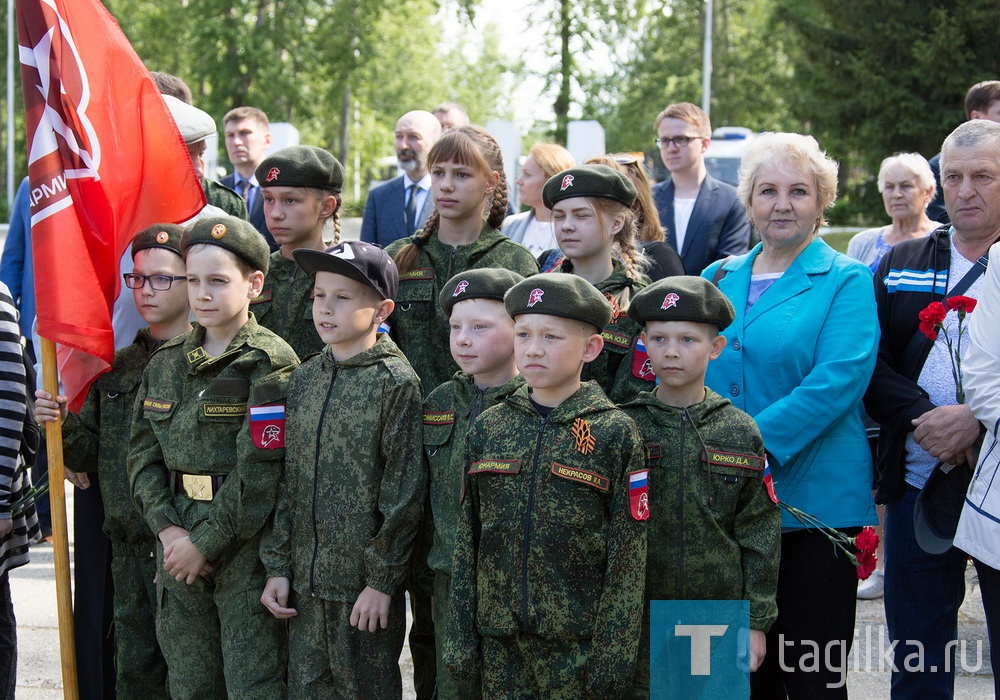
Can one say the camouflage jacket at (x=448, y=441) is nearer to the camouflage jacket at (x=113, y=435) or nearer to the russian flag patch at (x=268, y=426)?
the russian flag patch at (x=268, y=426)

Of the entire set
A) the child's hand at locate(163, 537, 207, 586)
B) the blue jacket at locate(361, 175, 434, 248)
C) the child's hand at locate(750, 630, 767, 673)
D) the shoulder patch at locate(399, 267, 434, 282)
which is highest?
the blue jacket at locate(361, 175, 434, 248)

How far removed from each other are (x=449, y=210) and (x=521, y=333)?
111cm

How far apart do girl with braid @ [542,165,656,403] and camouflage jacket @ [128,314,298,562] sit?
1170 millimetres

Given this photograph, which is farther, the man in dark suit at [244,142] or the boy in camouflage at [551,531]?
the man in dark suit at [244,142]

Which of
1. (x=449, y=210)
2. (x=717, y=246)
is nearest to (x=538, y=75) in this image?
(x=717, y=246)

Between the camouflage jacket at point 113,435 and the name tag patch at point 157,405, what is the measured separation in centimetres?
28

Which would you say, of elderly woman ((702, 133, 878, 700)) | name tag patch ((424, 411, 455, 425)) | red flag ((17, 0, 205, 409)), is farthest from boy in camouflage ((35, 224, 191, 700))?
elderly woman ((702, 133, 878, 700))

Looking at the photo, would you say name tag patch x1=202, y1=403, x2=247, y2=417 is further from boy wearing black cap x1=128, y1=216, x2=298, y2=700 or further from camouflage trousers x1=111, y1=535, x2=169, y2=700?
camouflage trousers x1=111, y1=535, x2=169, y2=700

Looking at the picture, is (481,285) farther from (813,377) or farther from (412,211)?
(412,211)

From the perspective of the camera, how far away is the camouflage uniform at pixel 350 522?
143 inches

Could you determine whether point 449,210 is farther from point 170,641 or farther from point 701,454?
point 170,641

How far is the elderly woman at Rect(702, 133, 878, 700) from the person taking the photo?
11.5 ft

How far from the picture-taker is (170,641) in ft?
12.7

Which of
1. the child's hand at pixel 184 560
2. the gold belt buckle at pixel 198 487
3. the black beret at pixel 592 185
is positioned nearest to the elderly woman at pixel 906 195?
the black beret at pixel 592 185
